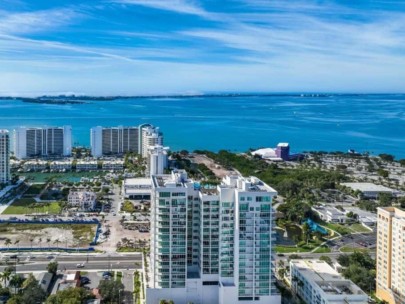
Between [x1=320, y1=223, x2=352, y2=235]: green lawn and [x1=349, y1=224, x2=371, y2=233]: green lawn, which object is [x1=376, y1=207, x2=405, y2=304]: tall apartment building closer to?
[x1=320, y1=223, x2=352, y2=235]: green lawn

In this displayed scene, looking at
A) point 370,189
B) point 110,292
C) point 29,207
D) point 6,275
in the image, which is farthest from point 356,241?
point 29,207

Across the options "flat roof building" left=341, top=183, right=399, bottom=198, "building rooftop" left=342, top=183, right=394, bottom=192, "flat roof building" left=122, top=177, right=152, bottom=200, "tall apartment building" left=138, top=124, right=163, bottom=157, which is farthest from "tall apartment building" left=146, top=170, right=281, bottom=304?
"tall apartment building" left=138, top=124, right=163, bottom=157

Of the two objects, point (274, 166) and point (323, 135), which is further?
point (323, 135)

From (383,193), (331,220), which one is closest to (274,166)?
(383,193)

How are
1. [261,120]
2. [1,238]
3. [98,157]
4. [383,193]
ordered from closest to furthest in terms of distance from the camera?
[1,238] < [383,193] < [98,157] < [261,120]

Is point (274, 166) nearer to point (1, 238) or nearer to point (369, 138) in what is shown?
point (1, 238)

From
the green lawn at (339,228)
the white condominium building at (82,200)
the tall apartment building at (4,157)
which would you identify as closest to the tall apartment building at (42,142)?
the tall apartment building at (4,157)
